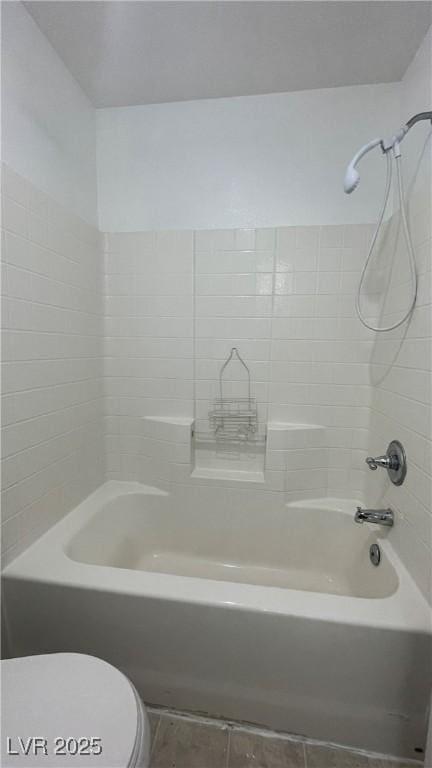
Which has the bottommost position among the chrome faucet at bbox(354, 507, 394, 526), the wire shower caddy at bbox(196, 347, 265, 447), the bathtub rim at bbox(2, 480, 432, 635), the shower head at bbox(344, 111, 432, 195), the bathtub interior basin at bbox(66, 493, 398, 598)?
the bathtub interior basin at bbox(66, 493, 398, 598)

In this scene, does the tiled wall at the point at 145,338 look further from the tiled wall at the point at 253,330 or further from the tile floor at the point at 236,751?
the tile floor at the point at 236,751

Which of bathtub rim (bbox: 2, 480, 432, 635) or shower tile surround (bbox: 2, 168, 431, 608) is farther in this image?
shower tile surround (bbox: 2, 168, 431, 608)

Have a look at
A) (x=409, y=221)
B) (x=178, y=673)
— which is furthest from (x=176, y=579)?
(x=409, y=221)

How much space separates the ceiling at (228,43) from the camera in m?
1.11

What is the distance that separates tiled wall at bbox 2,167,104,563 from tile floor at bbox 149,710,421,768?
0.81 m

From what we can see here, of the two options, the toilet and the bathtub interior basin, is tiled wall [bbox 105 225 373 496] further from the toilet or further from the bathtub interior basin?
the toilet

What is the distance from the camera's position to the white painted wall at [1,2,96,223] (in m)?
1.07

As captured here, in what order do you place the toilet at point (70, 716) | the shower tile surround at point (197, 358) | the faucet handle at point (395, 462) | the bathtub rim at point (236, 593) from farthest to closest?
the shower tile surround at point (197, 358), the faucet handle at point (395, 462), the bathtub rim at point (236, 593), the toilet at point (70, 716)

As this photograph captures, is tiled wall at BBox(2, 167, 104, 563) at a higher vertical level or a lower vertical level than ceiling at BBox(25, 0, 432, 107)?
lower

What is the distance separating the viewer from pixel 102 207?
1658mm

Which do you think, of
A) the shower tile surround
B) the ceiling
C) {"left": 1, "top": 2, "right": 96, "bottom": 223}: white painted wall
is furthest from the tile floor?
the ceiling

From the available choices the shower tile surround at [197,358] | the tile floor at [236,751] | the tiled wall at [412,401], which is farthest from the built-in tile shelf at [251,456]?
the tile floor at [236,751]

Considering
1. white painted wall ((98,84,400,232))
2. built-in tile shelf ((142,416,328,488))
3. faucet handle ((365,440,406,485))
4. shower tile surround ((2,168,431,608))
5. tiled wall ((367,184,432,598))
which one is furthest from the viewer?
built-in tile shelf ((142,416,328,488))

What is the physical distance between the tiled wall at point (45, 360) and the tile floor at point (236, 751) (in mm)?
807
